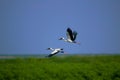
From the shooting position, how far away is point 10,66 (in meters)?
15.4

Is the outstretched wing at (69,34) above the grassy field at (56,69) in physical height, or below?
above

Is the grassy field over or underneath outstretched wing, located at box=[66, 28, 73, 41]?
underneath

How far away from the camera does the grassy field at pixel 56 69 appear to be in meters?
15.0

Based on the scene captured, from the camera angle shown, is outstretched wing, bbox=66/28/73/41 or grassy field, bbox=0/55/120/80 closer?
grassy field, bbox=0/55/120/80

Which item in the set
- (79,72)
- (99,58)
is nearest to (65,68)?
(79,72)

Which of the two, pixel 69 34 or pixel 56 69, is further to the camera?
pixel 69 34

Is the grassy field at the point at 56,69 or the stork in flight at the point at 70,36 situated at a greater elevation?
the stork in flight at the point at 70,36

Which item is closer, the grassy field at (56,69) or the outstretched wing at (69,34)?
the grassy field at (56,69)

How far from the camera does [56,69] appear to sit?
50.5 ft

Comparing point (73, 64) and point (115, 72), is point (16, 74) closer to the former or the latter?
point (73, 64)

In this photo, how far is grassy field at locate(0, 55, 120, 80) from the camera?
49.4 ft

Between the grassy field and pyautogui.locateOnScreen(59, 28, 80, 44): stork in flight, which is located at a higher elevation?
pyautogui.locateOnScreen(59, 28, 80, 44): stork in flight

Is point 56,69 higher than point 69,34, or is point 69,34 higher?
point 69,34

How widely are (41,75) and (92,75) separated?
1849 millimetres
